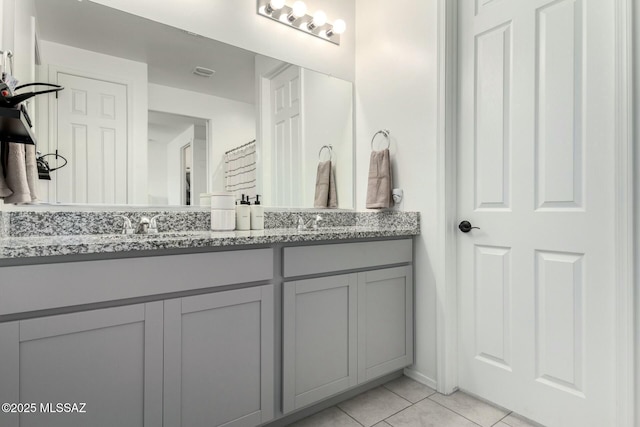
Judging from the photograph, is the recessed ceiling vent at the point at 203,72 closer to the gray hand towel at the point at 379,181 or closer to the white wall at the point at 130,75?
the white wall at the point at 130,75

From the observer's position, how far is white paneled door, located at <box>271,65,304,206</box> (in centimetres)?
215

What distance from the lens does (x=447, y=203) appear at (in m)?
1.90

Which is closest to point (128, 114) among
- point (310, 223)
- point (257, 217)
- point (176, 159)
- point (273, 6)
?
point (176, 159)

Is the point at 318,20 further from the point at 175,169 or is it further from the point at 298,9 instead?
the point at 175,169

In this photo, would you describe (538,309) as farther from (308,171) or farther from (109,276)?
(109,276)

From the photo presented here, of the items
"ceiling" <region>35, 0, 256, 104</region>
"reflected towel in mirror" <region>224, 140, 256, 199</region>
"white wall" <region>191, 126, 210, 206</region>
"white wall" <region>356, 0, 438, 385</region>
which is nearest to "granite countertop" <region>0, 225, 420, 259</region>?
"white wall" <region>191, 126, 210, 206</region>

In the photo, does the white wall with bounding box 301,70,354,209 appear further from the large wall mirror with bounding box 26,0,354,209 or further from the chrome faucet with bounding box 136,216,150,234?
the chrome faucet with bounding box 136,216,150,234

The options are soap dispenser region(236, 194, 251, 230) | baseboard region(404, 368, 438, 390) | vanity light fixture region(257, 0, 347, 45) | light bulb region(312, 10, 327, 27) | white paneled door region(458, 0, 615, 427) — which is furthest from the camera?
light bulb region(312, 10, 327, 27)

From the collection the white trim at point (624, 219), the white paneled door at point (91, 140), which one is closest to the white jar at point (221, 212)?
the white paneled door at point (91, 140)

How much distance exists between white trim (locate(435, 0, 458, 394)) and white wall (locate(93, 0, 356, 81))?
550 millimetres

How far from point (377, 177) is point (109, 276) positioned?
5.03 ft

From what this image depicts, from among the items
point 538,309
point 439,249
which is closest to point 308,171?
point 439,249

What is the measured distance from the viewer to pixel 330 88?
2.37 metres

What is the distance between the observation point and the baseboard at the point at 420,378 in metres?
1.94
